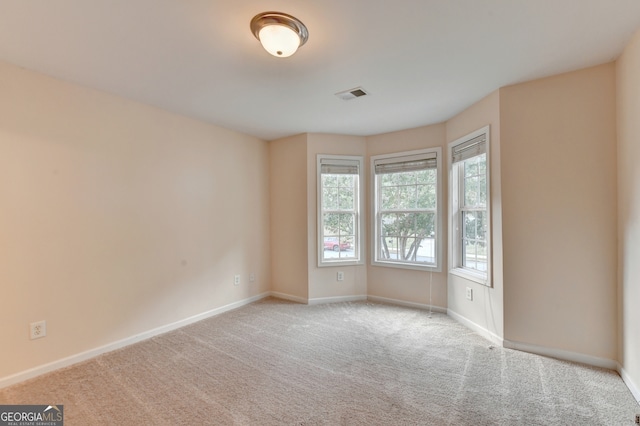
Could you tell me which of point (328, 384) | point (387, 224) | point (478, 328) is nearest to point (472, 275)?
point (478, 328)

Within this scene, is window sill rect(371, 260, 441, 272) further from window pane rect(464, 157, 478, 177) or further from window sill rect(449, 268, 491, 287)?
window pane rect(464, 157, 478, 177)

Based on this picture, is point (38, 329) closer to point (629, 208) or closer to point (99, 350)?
point (99, 350)

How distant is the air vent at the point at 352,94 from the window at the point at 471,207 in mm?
1283

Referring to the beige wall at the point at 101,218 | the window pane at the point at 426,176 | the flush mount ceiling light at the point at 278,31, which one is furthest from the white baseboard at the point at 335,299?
the flush mount ceiling light at the point at 278,31

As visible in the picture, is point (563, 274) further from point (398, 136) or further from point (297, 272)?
point (297, 272)

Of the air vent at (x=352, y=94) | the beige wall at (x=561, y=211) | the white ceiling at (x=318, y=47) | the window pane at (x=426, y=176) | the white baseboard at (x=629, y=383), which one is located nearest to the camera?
the white ceiling at (x=318, y=47)

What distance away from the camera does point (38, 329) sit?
232 centimetres

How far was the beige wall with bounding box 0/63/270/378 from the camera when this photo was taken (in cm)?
224

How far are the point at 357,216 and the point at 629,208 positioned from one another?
9.03 feet

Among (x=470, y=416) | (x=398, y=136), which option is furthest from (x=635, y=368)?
→ (x=398, y=136)

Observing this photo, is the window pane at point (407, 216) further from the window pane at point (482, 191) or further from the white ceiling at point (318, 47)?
the white ceiling at point (318, 47)

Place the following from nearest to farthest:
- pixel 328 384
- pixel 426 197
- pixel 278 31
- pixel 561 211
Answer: pixel 278 31, pixel 328 384, pixel 561 211, pixel 426 197

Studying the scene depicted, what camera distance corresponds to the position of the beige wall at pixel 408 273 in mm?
3770

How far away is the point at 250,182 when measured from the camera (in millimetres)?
4273
